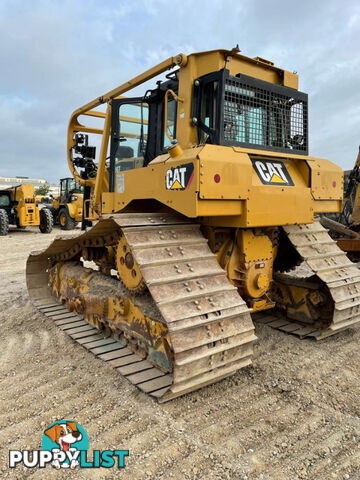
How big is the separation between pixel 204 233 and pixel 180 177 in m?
0.88

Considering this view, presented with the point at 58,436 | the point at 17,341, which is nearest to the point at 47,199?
the point at 17,341

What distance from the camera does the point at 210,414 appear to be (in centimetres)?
278

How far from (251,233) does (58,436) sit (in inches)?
95.4

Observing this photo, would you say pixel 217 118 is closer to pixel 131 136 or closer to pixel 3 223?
pixel 131 136

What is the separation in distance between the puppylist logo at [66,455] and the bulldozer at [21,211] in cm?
1387

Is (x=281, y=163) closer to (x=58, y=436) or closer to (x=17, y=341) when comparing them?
(x=58, y=436)

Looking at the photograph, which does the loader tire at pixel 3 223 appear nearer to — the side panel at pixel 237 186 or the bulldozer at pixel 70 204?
the bulldozer at pixel 70 204

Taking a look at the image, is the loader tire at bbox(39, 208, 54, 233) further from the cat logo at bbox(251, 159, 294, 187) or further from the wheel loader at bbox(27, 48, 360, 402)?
the cat logo at bbox(251, 159, 294, 187)

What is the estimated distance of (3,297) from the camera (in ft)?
19.7

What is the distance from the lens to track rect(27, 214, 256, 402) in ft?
8.78

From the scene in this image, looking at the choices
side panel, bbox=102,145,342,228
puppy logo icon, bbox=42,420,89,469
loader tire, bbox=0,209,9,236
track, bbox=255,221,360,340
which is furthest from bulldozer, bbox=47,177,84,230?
puppy logo icon, bbox=42,420,89,469

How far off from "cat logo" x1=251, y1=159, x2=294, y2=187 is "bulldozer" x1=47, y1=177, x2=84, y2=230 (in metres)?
14.2

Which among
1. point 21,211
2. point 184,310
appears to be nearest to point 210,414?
point 184,310

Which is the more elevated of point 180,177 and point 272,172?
point 272,172
